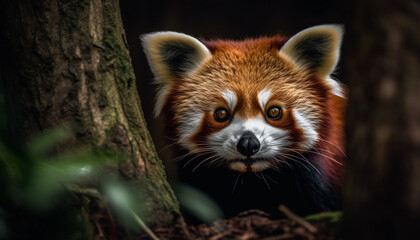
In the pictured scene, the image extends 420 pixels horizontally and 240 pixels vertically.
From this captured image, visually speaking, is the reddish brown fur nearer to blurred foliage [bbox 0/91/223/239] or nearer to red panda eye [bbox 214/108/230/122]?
red panda eye [bbox 214/108/230/122]

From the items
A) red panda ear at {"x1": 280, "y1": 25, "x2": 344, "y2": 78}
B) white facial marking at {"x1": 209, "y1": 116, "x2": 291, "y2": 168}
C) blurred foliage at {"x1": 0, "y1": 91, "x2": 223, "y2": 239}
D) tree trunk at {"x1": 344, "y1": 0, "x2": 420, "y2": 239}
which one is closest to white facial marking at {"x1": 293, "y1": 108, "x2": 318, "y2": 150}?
white facial marking at {"x1": 209, "y1": 116, "x2": 291, "y2": 168}

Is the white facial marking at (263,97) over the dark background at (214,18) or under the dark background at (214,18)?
under

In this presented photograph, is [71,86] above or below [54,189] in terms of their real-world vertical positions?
above

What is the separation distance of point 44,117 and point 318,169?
140cm

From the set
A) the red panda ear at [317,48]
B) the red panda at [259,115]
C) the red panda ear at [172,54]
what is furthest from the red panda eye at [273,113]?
the red panda ear at [172,54]

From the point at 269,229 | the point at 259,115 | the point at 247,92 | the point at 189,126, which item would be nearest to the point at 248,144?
the point at 259,115

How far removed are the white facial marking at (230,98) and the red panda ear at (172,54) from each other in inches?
11.9

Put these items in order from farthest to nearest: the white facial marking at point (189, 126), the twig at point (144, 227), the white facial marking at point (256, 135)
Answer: the white facial marking at point (189, 126) < the white facial marking at point (256, 135) < the twig at point (144, 227)

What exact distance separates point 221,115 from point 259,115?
7.9 inches

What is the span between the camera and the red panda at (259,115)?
241cm

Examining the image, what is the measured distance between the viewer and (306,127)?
246 centimetres

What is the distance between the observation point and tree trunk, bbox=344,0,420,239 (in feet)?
4.01

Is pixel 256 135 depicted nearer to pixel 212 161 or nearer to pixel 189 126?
pixel 212 161

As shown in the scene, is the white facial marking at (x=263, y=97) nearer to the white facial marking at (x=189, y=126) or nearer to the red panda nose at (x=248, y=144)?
the red panda nose at (x=248, y=144)
